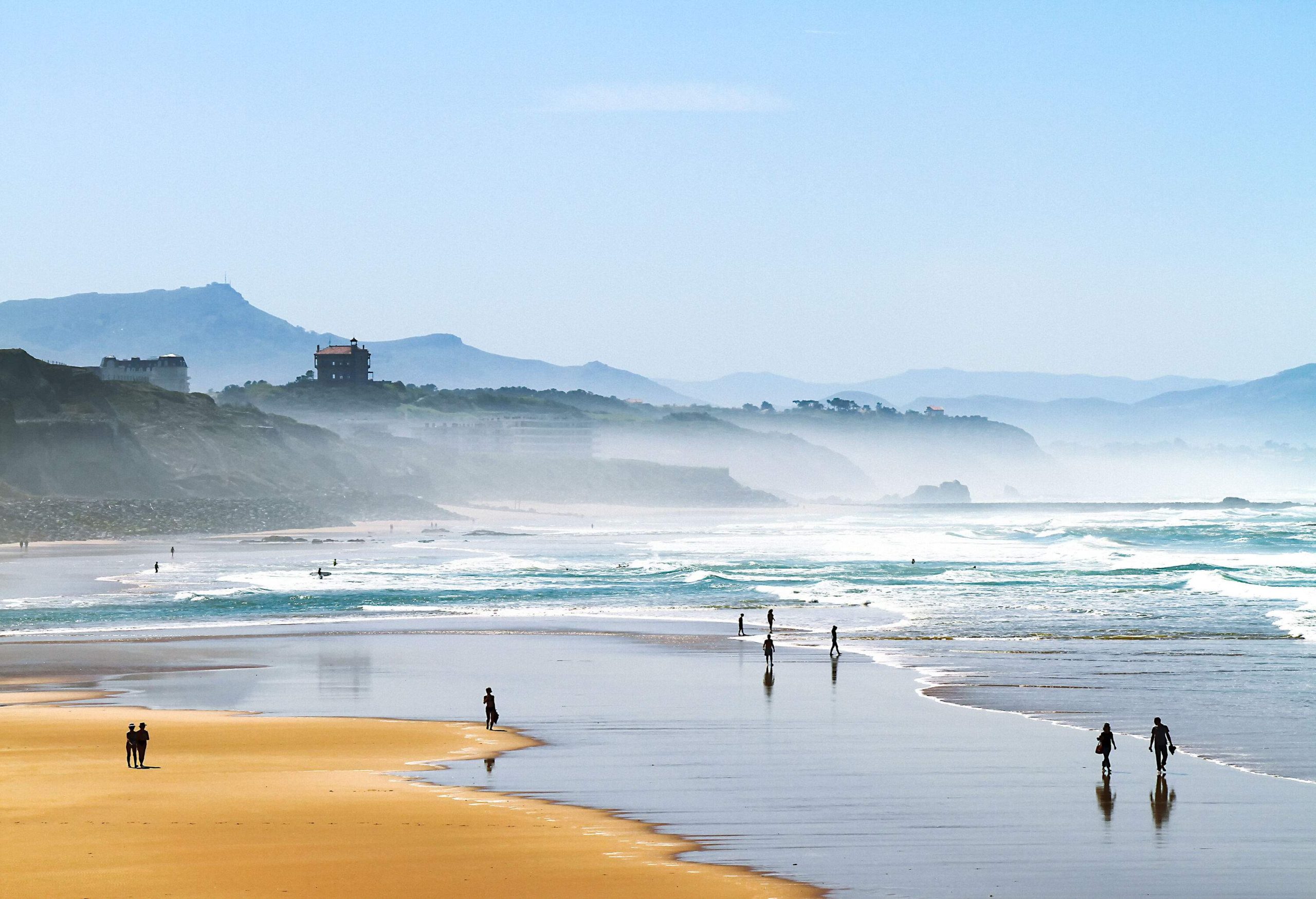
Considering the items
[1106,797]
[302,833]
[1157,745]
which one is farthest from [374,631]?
[1106,797]

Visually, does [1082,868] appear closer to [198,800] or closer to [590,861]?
[590,861]

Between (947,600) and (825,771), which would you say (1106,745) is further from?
(947,600)

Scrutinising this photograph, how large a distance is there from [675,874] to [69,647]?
30300 mm

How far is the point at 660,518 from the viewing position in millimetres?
166375

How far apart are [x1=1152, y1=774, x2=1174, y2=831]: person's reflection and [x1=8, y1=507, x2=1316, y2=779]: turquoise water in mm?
2097

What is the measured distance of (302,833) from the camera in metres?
16.4

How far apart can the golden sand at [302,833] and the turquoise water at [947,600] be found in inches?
418

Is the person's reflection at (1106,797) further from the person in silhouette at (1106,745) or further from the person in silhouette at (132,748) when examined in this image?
the person in silhouette at (132,748)

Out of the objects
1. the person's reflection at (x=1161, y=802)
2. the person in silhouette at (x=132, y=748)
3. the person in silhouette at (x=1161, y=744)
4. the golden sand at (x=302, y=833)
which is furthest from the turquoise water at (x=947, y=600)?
the person in silhouette at (x=132, y=748)

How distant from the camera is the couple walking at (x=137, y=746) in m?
20.8

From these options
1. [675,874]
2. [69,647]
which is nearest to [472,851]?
[675,874]

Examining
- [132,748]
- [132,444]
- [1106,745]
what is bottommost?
[132,748]

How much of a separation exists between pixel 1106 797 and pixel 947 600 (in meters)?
34.7

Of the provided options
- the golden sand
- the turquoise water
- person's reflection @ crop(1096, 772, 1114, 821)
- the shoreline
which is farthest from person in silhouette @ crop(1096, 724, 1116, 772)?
the shoreline
